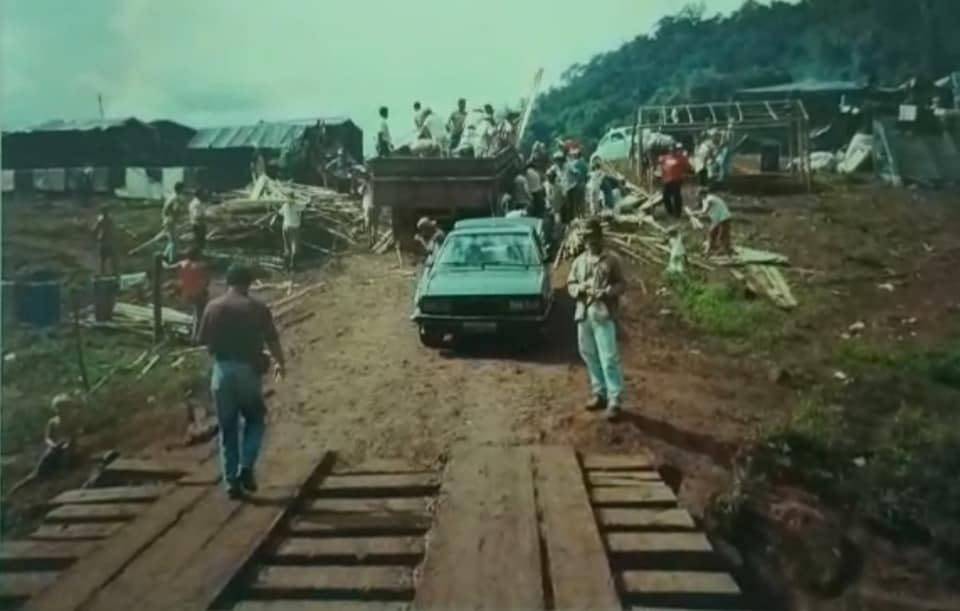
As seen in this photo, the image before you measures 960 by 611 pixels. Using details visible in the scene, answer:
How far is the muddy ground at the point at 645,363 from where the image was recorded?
233 centimetres

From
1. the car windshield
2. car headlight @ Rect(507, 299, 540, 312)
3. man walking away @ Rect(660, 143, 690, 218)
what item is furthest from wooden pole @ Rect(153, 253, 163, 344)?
man walking away @ Rect(660, 143, 690, 218)

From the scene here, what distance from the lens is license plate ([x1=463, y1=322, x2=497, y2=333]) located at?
7.86ft

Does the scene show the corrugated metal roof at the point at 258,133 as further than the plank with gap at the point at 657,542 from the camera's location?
Yes

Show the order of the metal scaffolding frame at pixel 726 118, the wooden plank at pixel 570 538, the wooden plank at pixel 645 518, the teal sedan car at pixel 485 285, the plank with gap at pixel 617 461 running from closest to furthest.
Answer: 1. the wooden plank at pixel 570 538
2. the wooden plank at pixel 645 518
3. the plank with gap at pixel 617 461
4. the teal sedan car at pixel 485 285
5. the metal scaffolding frame at pixel 726 118

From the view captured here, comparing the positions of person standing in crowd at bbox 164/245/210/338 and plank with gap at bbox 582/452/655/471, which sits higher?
person standing in crowd at bbox 164/245/210/338

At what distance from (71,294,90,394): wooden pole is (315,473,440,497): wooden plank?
55 cm

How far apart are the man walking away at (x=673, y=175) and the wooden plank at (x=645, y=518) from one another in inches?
26.2

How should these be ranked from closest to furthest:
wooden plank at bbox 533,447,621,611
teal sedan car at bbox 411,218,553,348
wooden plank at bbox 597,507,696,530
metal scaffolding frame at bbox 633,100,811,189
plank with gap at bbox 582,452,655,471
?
wooden plank at bbox 533,447,621,611 → wooden plank at bbox 597,507,696,530 → plank with gap at bbox 582,452,655,471 → teal sedan car at bbox 411,218,553,348 → metal scaffolding frame at bbox 633,100,811,189

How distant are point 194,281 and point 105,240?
244 millimetres

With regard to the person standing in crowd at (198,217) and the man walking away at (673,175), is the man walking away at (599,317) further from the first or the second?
the person standing in crowd at (198,217)

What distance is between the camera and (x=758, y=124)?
2.50 metres

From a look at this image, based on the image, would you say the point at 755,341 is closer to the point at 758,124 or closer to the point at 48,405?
the point at 758,124

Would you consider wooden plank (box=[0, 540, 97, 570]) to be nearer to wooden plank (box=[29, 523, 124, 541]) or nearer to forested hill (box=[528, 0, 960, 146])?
wooden plank (box=[29, 523, 124, 541])

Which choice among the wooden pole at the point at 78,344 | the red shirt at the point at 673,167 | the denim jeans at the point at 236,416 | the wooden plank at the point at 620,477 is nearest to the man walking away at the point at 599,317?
the wooden plank at the point at 620,477
